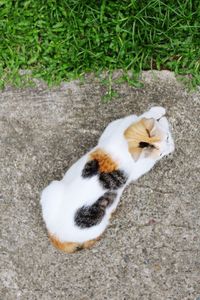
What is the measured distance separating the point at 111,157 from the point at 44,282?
105 centimetres

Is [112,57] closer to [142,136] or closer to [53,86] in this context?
[53,86]

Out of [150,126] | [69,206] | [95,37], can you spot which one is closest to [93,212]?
[69,206]

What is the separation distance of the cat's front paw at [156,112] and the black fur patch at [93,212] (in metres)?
0.57

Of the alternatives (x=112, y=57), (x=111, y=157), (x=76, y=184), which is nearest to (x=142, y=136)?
(x=111, y=157)

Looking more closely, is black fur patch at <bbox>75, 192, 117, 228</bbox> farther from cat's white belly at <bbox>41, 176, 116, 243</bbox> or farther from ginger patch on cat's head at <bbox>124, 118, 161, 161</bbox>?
ginger patch on cat's head at <bbox>124, 118, 161, 161</bbox>

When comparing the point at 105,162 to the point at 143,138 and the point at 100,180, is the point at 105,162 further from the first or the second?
the point at 143,138

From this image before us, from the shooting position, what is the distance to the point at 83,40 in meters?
3.44

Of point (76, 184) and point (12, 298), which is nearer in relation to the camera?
point (76, 184)

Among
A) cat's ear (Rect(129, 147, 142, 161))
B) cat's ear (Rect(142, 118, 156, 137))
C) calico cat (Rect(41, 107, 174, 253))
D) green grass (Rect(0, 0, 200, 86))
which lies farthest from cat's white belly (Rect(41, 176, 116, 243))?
green grass (Rect(0, 0, 200, 86))

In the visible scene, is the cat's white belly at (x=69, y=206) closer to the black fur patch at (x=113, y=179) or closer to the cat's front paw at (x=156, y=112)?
the black fur patch at (x=113, y=179)

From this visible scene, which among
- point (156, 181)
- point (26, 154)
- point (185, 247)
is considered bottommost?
point (185, 247)

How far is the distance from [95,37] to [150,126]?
2.57 feet

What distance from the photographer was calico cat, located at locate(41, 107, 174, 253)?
2998 millimetres

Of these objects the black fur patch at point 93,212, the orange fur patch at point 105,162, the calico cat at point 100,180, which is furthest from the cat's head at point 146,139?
the black fur patch at point 93,212
